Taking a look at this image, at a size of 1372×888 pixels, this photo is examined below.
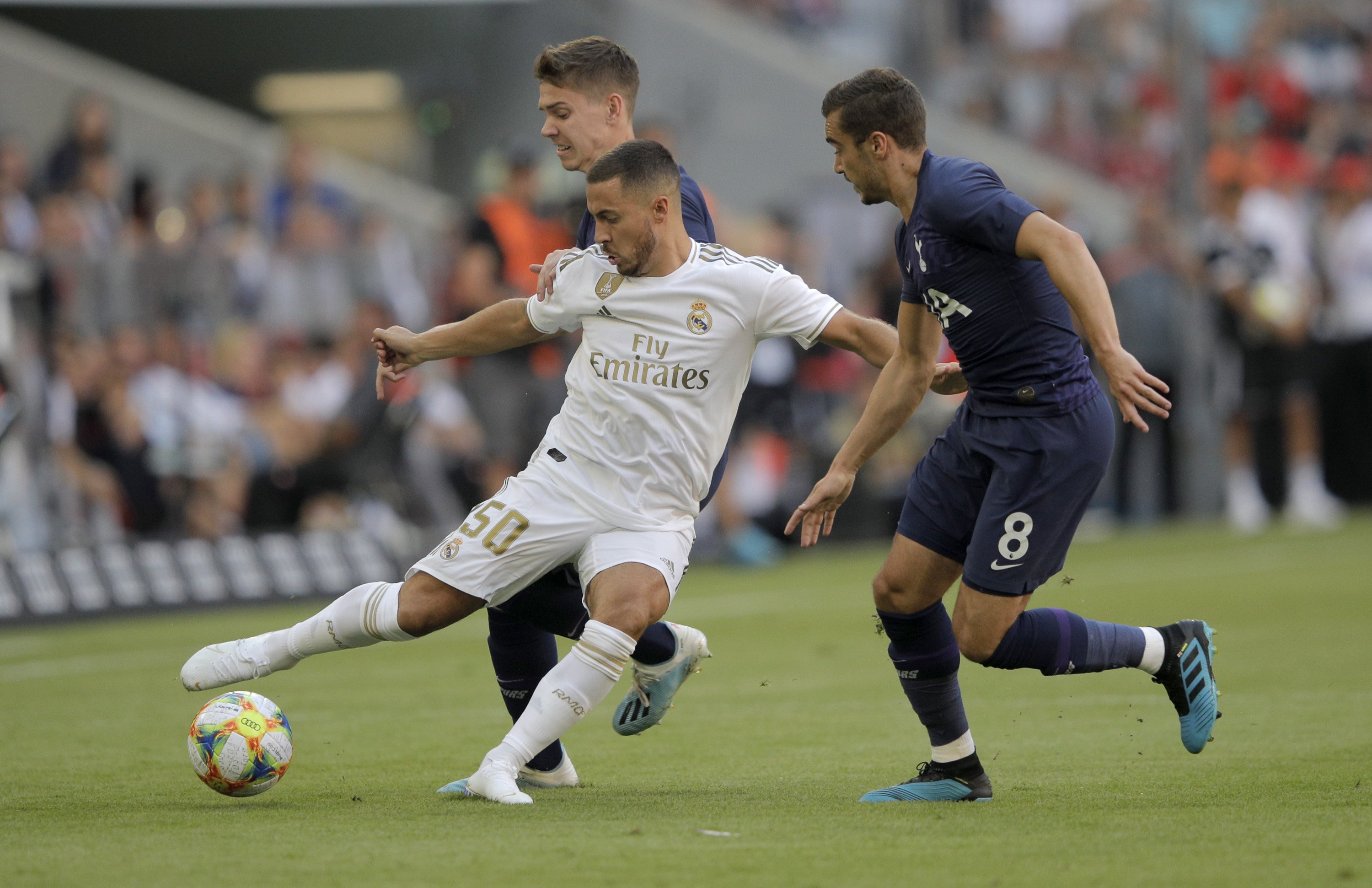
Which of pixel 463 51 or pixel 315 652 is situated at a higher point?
pixel 463 51

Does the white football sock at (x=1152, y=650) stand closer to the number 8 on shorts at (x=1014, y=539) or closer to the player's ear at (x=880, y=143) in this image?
the number 8 on shorts at (x=1014, y=539)

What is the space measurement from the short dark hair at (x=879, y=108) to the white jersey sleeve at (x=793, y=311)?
0.52 metres

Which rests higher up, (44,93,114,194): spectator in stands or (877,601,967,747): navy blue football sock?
(44,93,114,194): spectator in stands

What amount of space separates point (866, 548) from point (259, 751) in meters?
10.9

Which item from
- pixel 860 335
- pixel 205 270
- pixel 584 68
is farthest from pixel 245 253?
pixel 860 335

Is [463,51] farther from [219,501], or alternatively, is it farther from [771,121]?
[219,501]

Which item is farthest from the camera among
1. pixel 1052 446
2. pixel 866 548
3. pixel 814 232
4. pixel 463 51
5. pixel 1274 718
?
pixel 463 51

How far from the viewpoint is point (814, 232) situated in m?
20.1

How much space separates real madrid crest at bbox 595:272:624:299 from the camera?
19.3 ft

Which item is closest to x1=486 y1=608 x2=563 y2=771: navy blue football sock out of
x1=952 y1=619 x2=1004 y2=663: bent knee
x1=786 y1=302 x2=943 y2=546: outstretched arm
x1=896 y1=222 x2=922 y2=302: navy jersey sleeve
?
x1=786 y1=302 x2=943 y2=546: outstretched arm

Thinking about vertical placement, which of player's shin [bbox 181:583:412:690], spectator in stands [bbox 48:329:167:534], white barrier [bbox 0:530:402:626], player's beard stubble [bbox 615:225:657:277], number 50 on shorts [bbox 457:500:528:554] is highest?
player's beard stubble [bbox 615:225:657:277]

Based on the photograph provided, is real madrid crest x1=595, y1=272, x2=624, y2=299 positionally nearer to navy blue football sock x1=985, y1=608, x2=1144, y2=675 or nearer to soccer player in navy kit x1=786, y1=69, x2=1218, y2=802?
soccer player in navy kit x1=786, y1=69, x2=1218, y2=802

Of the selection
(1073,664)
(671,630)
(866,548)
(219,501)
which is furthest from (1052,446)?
(866,548)

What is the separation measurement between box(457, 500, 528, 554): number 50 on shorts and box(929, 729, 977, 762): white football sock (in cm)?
150
